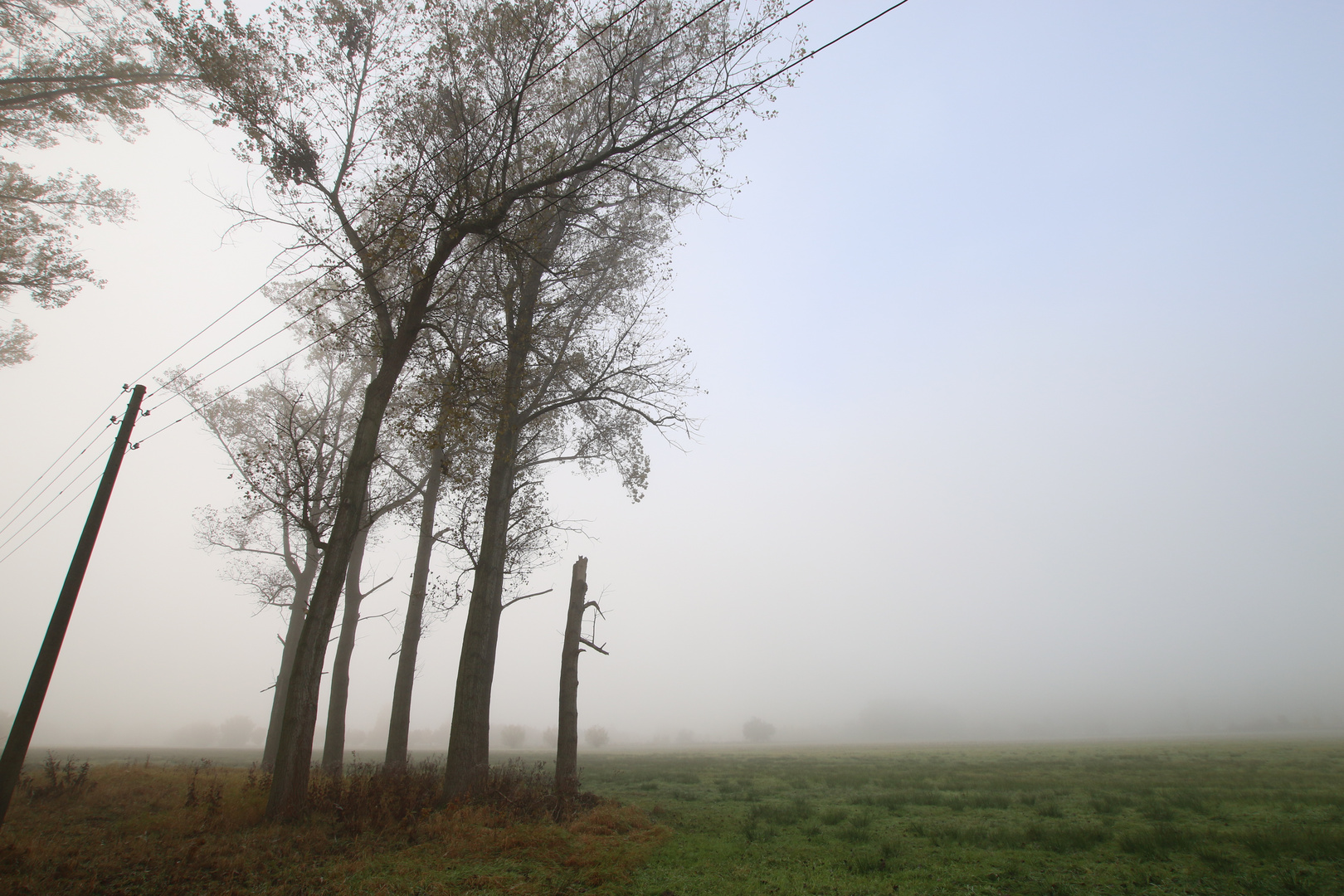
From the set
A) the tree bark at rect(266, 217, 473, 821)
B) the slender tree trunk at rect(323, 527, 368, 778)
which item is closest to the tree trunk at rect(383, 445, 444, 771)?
the slender tree trunk at rect(323, 527, 368, 778)

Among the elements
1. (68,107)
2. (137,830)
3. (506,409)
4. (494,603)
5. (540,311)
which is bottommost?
(137,830)

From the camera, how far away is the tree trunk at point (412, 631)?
546 inches

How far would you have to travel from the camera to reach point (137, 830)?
7.39 meters

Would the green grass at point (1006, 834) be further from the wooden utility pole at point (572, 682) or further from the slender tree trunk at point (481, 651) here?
the slender tree trunk at point (481, 651)

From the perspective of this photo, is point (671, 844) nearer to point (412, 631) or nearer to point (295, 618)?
point (412, 631)

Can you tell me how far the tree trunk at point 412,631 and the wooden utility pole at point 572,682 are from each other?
413 cm

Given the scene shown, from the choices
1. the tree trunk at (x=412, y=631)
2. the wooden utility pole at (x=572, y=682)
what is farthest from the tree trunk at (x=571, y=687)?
the tree trunk at (x=412, y=631)

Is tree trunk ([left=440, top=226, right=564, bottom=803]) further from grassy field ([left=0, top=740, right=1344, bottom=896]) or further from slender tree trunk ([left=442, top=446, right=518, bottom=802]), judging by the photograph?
grassy field ([left=0, top=740, right=1344, bottom=896])

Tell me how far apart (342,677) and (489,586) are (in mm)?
8289

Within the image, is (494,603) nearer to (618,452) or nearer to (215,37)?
(618,452)

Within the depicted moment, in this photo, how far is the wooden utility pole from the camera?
37.1 feet

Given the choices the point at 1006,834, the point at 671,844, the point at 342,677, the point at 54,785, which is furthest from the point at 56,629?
the point at 1006,834

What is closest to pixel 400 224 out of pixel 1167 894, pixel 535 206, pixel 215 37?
pixel 535 206

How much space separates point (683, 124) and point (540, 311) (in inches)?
235
